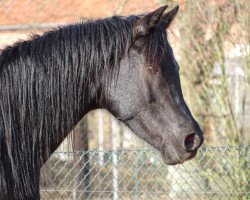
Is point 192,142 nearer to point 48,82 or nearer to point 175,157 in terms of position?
point 175,157

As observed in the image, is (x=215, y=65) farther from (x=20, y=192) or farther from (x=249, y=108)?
(x=20, y=192)

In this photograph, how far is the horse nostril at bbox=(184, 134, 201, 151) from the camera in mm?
3004

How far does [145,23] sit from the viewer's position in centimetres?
296

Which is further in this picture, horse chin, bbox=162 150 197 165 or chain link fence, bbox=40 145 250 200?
chain link fence, bbox=40 145 250 200

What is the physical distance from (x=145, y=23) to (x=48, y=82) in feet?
1.93

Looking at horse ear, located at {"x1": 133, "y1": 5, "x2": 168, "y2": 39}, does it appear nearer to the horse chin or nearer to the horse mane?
the horse mane

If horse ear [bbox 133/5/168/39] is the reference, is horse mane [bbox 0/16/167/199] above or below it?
below

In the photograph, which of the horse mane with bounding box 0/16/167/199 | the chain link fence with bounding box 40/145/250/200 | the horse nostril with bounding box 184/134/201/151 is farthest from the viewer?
the chain link fence with bounding box 40/145/250/200

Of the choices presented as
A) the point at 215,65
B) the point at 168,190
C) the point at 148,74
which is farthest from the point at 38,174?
the point at 215,65

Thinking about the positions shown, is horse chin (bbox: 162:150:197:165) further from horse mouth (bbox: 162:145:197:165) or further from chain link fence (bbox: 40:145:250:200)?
chain link fence (bbox: 40:145:250:200)

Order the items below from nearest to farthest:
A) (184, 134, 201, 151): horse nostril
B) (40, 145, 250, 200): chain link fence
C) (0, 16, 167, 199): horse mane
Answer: (0, 16, 167, 199): horse mane → (184, 134, 201, 151): horse nostril → (40, 145, 250, 200): chain link fence

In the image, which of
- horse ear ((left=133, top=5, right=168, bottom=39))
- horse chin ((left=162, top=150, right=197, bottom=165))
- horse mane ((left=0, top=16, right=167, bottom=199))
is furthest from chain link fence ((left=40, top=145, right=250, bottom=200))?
horse ear ((left=133, top=5, right=168, bottom=39))

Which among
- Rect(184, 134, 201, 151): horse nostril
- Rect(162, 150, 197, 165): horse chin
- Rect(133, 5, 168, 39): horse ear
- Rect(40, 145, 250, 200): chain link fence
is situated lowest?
Rect(40, 145, 250, 200): chain link fence

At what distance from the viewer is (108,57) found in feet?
9.74
